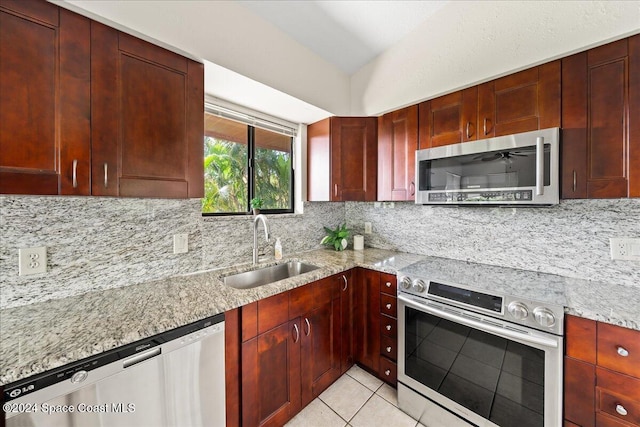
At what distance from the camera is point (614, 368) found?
1.03m

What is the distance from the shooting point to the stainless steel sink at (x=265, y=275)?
174cm

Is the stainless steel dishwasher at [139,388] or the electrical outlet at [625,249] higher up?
the electrical outlet at [625,249]

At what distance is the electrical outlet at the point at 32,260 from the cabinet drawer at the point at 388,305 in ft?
6.37

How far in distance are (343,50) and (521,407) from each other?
2.66 m

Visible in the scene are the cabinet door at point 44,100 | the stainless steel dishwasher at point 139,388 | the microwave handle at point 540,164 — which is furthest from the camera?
the microwave handle at point 540,164

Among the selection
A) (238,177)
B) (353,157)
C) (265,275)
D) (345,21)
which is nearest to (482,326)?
(265,275)

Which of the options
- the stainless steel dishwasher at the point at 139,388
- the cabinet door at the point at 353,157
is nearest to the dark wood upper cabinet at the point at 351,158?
the cabinet door at the point at 353,157

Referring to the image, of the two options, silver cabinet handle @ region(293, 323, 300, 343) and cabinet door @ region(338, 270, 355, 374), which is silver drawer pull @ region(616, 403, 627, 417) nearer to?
cabinet door @ region(338, 270, 355, 374)

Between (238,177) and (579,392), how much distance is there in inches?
93.7

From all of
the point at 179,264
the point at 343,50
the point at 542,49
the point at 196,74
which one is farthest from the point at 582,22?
the point at 179,264

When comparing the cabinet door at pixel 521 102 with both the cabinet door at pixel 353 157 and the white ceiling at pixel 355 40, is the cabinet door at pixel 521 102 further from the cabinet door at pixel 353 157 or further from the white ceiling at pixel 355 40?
the cabinet door at pixel 353 157

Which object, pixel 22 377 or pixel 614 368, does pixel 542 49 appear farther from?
pixel 22 377

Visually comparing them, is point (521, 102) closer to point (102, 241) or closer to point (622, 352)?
point (622, 352)

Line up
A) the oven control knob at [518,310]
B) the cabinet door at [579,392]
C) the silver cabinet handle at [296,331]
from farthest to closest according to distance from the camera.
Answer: the silver cabinet handle at [296,331] < the oven control knob at [518,310] < the cabinet door at [579,392]
